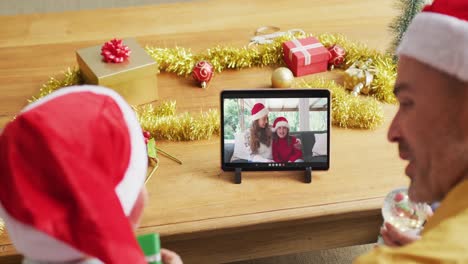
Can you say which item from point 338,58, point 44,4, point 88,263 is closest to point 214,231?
point 88,263

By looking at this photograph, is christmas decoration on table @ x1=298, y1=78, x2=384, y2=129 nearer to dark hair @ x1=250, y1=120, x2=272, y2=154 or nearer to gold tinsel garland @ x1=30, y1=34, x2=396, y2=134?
gold tinsel garland @ x1=30, y1=34, x2=396, y2=134

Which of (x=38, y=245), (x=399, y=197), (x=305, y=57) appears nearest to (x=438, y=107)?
(x=399, y=197)

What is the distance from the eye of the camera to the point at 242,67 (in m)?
1.67

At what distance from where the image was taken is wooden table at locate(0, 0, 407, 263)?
4.14 ft

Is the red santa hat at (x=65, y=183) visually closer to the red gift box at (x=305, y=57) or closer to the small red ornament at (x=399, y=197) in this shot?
the small red ornament at (x=399, y=197)

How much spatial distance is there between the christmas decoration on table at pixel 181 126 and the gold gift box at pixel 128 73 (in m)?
0.08

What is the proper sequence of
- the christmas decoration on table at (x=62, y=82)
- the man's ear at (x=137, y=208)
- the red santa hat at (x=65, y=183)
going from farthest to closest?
the christmas decoration on table at (x=62, y=82) < the man's ear at (x=137, y=208) < the red santa hat at (x=65, y=183)

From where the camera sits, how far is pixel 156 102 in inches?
60.9

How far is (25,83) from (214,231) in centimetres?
68

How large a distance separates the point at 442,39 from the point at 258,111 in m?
0.50

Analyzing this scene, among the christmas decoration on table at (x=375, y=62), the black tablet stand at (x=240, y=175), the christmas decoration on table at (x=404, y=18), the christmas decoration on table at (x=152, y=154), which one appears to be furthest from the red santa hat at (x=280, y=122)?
the christmas decoration on table at (x=404, y=18)

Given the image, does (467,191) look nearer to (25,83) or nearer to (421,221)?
(421,221)

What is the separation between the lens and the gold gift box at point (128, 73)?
4.79ft

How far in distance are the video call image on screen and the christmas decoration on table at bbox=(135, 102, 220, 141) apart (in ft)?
0.33
